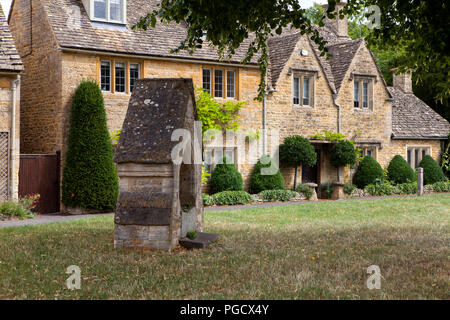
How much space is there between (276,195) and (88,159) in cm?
805

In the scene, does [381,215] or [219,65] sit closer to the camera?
[381,215]

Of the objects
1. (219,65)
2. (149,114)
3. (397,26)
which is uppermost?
(219,65)

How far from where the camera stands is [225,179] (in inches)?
822

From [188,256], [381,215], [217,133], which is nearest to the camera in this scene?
[188,256]

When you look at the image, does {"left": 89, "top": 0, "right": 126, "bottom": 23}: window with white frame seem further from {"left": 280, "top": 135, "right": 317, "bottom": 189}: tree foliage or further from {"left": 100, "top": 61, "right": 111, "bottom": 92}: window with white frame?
{"left": 280, "top": 135, "right": 317, "bottom": 189}: tree foliage

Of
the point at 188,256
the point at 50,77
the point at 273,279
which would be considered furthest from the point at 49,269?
the point at 50,77

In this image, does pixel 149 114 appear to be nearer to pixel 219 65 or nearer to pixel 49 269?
pixel 49 269

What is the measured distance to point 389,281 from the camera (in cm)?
726

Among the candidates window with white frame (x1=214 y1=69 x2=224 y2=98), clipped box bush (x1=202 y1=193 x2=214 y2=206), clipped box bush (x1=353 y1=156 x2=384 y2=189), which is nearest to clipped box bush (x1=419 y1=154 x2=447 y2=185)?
clipped box bush (x1=353 y1=156 x2=384 y2=189)

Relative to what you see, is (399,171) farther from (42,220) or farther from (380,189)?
(42,220)

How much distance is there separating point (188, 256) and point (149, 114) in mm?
2827

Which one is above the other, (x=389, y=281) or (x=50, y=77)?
(x=50, y=77)

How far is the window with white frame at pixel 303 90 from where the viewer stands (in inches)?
945
